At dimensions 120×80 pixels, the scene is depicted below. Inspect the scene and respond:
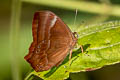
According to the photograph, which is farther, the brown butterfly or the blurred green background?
the blurred green background

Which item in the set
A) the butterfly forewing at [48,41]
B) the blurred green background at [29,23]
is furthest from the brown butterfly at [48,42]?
the blurred green background at [29,23]

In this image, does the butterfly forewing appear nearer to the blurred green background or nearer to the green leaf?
the green leaf

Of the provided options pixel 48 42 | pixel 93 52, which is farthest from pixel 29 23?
pixel 93 52

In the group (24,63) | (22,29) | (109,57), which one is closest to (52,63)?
(109,57)

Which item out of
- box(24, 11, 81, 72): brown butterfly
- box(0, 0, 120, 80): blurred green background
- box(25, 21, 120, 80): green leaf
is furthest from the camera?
box(0, 0, 120, 80): blurred green background

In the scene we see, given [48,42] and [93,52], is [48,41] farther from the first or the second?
[93,52]

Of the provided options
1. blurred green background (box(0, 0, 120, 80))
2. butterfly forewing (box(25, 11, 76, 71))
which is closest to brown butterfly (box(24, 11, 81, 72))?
butterfly forewing (box(25, 11, 76, 71))
